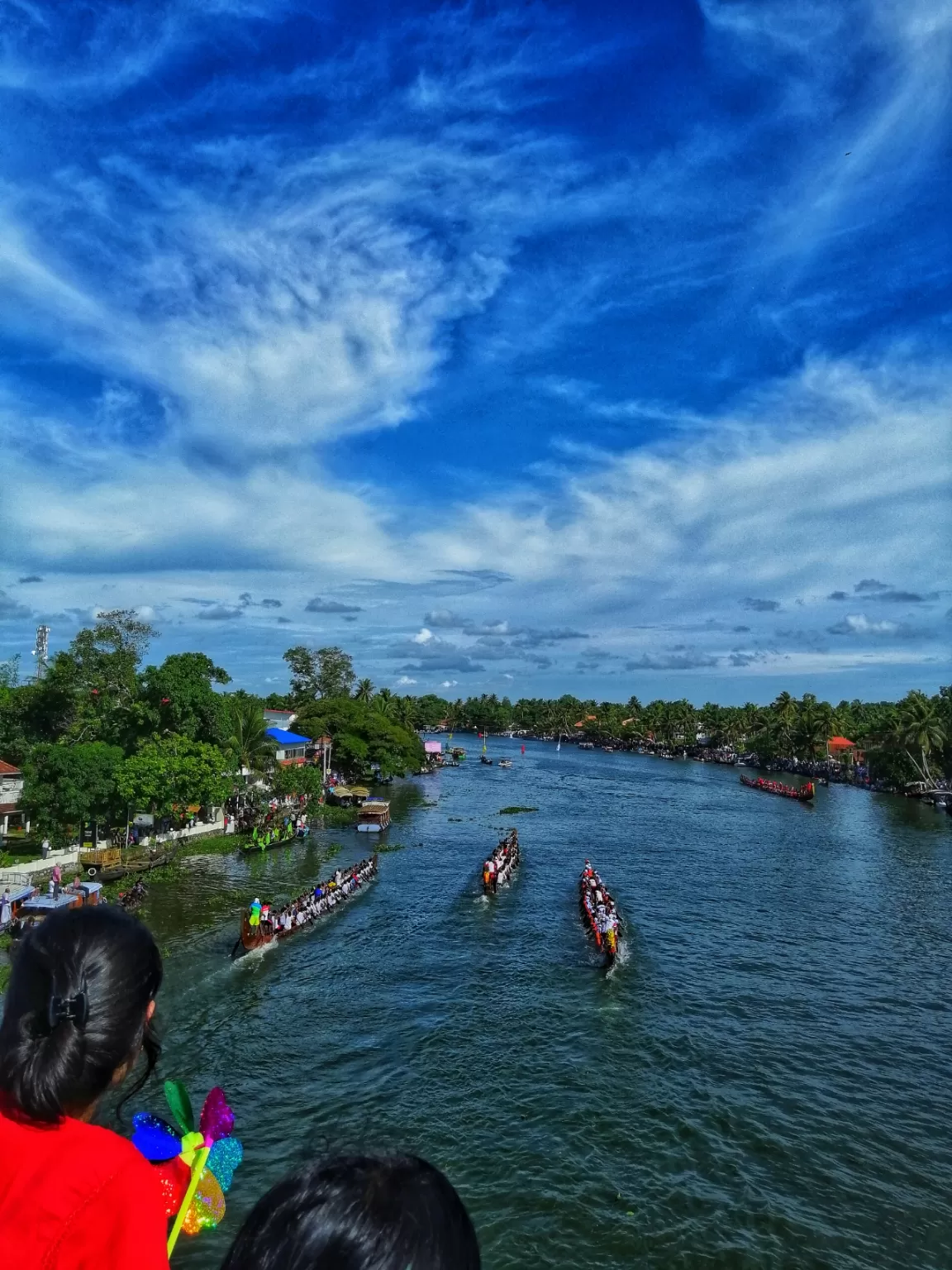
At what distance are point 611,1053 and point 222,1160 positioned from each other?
741 inches

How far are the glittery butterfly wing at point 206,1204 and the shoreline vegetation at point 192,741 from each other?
36.1 metres

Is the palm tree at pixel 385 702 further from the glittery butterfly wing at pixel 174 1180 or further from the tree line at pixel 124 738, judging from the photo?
the glittery butterfly wing at pixel 174 1180

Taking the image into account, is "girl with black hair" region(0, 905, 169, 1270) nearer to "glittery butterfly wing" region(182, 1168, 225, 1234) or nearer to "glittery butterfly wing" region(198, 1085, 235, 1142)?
"glittery butterfly wing" region(182, 1168, 225, 1234)

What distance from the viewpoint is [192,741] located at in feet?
144

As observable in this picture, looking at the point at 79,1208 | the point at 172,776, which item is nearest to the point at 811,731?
the point at 172,776

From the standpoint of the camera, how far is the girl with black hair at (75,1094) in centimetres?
216

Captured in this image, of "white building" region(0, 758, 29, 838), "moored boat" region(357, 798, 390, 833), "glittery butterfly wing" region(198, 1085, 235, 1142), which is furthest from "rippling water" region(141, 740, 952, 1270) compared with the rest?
"moored boat" region(357, 798, 390, 833)

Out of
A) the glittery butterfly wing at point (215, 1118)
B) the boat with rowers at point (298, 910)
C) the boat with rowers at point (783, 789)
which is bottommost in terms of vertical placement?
the boat with rowers at point (298, 910)

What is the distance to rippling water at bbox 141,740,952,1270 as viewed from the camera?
1488 centimetres

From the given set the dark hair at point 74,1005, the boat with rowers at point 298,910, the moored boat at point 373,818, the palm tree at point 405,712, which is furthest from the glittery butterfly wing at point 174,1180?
the palm tree at point 405,712

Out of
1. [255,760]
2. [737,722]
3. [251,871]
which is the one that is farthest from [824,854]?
[737,722]

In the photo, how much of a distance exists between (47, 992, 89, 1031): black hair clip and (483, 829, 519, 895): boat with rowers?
38.3m

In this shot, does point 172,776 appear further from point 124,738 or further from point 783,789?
point 783,789

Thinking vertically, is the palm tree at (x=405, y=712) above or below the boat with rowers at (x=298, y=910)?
above
